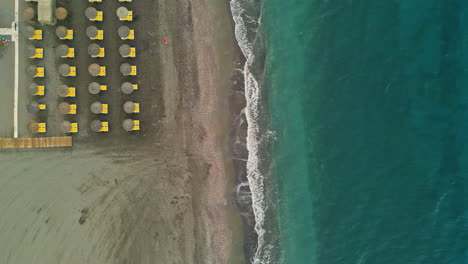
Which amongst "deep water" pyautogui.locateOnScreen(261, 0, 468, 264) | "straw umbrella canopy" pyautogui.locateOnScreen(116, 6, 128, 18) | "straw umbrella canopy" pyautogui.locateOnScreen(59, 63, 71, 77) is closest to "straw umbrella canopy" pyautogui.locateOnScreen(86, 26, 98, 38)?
"straw umbrella canopy" pyautogui.locateOnScreen(116, 6, 128, 18)

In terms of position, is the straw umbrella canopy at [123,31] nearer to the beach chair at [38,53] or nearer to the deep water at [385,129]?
the beach chair at [38,53]

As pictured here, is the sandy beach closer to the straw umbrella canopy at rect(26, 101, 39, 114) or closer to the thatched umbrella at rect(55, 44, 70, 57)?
the thatched umbrella at rect(55, 44, 70, 57)

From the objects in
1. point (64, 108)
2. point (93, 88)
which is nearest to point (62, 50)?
point (93, 88)

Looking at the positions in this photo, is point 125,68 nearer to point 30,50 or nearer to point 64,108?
point 64,108

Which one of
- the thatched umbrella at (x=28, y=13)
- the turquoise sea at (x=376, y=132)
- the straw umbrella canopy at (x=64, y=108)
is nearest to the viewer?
the thatched umbrella at (x=28, y=13)

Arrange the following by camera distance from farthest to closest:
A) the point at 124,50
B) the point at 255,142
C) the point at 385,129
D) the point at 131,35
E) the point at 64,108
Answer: the point at 255,142 < the point at 385,129 < the point at 131,35 < the point at 124,50 < the point at 64,108

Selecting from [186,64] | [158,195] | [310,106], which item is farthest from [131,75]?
[310,106]

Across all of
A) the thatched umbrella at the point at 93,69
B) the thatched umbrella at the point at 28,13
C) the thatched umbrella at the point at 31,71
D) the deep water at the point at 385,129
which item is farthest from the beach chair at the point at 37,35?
the deep water at the point at 385,129
